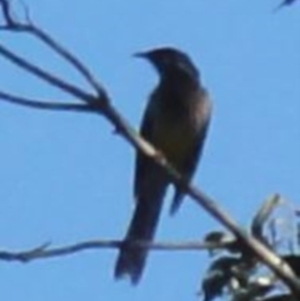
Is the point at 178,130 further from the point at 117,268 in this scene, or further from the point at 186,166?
the point at 117,268

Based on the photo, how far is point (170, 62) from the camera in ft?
24.5

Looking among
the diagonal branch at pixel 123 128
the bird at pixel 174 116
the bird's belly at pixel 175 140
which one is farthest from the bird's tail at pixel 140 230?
the diagonal branch at pixel 123 128

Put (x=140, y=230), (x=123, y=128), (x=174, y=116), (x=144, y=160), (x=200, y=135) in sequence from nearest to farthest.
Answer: (x=123, y=128), (x=140, y=230), (x=144, y=160), (x=174, y=116), (x=200, y=135)

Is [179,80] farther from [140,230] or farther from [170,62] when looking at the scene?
[140,230]

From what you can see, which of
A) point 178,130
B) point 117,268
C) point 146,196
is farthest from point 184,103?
point 117,268

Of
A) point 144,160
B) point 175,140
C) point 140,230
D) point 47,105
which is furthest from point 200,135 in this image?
point 47,105

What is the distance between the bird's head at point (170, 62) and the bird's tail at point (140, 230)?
0.78 metres

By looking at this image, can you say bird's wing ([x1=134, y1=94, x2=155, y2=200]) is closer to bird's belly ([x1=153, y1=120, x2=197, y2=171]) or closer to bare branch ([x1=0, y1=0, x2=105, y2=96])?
bird's belly ([x1=153, y1=120, x2=197, y2=171])

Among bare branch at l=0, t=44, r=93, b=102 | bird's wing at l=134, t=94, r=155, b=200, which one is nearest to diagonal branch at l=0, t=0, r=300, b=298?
bare branch at l=0, t=44, r=93, b=102

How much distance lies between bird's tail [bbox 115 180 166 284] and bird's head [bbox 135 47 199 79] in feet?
2.55

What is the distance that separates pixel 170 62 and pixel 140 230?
1381mm

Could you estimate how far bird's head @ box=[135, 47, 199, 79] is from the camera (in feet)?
24.4

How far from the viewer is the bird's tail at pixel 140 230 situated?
560 centimetres

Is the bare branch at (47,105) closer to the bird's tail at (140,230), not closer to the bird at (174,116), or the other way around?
the bird's tail at (140,230)
